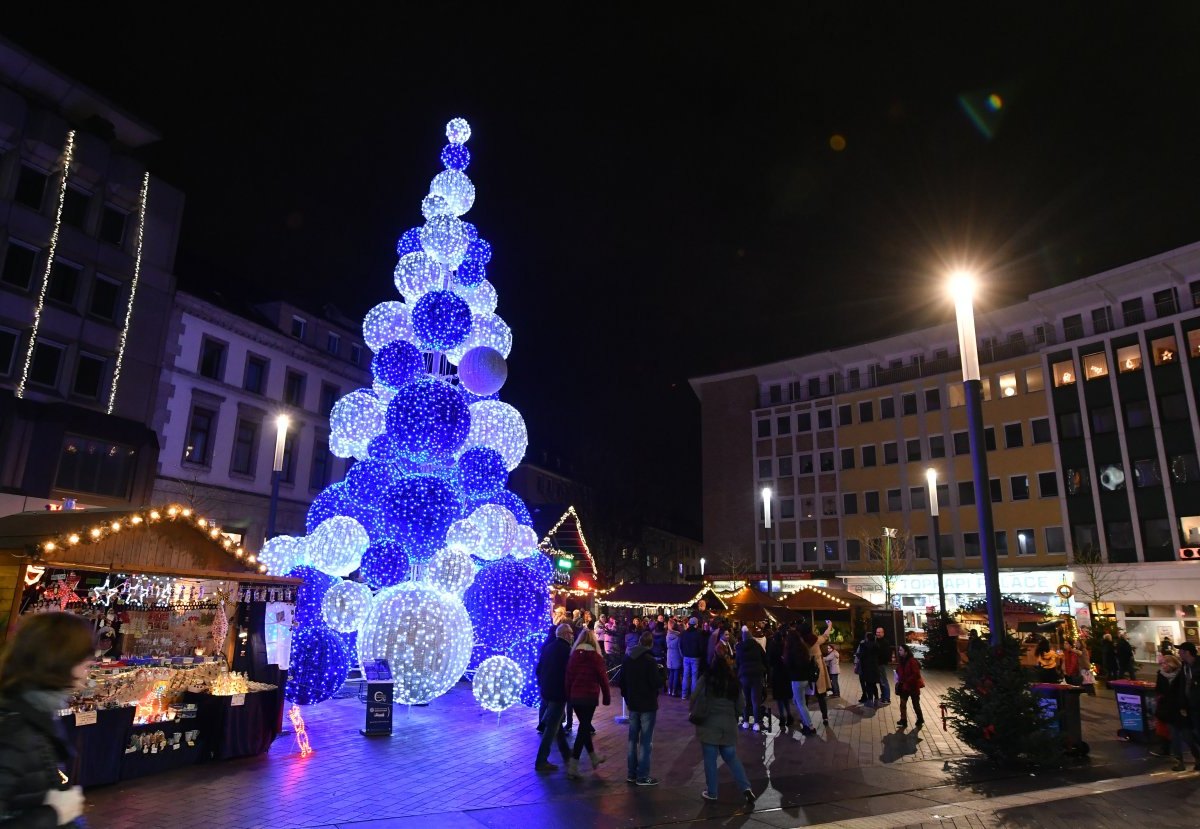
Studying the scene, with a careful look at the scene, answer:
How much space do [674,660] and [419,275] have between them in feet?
35.4

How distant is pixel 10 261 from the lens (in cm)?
2103

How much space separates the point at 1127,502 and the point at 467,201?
39393 mm

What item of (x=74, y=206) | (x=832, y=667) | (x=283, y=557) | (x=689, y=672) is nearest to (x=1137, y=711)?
(x=832, y=667)

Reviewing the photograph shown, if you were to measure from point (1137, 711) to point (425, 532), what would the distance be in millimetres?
11703

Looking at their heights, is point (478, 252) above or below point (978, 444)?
above

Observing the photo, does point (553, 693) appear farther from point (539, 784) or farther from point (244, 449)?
point (244, 449)

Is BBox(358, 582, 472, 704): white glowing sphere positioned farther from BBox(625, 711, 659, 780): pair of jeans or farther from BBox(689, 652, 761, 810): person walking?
BBox(689, 652, 761, 810): person walking

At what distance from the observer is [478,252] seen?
12891mm

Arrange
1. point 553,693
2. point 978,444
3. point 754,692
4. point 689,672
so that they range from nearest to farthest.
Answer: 1. point 553,693
2. point 978,444
3. point 754,692
4. point 689,672

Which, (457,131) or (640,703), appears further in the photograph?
(457,131)

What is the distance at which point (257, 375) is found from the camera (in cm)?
3005

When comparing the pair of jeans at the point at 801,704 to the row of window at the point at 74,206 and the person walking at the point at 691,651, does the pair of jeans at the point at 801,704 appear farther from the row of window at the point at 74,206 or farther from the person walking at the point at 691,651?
the row of window at the point at 74,206

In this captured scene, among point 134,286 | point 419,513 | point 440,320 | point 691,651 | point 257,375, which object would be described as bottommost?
point 691,651

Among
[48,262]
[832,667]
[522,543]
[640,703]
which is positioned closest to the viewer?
[640,703]
